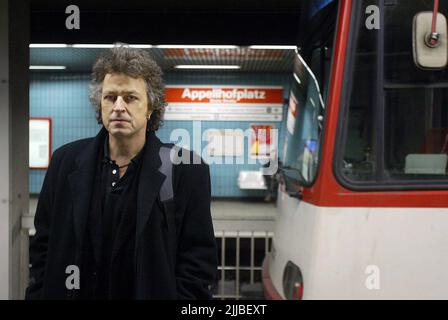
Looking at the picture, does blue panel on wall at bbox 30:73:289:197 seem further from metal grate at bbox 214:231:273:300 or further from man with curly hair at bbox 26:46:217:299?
metal grate at bbox 214:231:273:300

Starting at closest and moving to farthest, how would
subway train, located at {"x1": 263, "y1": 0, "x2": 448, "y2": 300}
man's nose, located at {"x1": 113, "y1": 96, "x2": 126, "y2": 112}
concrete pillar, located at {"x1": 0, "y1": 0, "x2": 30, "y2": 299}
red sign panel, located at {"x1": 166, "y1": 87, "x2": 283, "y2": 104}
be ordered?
man's nose, located at {"x1": 113, "y1": 96, "x2": 126, "y2": 112} < subway train, located at {"x1": 263, "y1": 0, "x2": 448, "y2": 300} < red sign panel, located at {"x1": 166, "y1": 87, "x2": 283, "y2": 104} < concrete pillar, located at {"x1": 0, "y1": 0, "x2": 30, "y2": 299}

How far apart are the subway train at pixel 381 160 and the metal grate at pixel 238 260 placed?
1.42m

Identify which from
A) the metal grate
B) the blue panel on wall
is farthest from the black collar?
the metal grate

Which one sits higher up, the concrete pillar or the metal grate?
the concrete pillar

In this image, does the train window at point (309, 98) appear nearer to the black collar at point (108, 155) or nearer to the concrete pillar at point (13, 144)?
the black collar at point (108, 155)

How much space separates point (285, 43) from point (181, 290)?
110 inches

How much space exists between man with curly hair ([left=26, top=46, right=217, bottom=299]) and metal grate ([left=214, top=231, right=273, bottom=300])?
1984 millimetres

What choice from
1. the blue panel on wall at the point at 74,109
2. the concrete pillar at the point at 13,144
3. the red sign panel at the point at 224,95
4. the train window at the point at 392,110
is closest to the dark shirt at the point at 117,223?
the blue panel on wall at the point at 74,109

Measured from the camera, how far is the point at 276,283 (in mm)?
2723

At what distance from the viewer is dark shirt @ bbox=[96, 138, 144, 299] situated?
1467mm

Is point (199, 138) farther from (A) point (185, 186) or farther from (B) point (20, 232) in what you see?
(B) point (20, 232)

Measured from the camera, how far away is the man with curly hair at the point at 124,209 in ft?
4.81

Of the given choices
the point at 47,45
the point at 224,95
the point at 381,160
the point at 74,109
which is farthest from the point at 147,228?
the point at 47,45

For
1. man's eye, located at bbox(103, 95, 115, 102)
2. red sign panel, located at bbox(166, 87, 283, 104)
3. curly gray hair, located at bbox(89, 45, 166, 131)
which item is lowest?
man's eye, located at bbox(103, 95, 115, 102)
